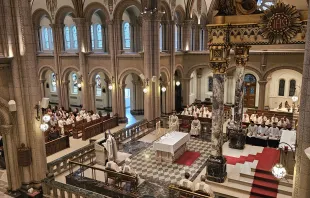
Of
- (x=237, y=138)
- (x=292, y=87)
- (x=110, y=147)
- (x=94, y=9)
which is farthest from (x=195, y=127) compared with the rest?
(x=292, y=87)

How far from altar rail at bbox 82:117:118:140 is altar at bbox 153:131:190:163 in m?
5.94

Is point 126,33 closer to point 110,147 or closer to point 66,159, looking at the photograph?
point 110,147

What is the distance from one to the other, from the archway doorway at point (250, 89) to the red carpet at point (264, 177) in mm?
14574

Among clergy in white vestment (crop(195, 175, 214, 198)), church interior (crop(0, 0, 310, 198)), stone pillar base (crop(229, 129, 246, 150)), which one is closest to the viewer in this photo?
clergy in white vestment (crop(195, 175, 214, 198))

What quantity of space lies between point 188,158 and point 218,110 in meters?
4.40

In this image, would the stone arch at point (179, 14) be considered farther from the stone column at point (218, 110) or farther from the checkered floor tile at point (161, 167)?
the stone column at point (218, 110)

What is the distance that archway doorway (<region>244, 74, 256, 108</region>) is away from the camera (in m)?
26.3

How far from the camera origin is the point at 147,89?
18.4 m

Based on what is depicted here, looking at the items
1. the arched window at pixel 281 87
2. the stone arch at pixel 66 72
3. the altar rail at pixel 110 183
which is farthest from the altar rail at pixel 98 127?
the arched window at pixel 281 87

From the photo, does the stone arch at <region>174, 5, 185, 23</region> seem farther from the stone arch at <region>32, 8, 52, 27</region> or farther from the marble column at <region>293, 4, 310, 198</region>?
the marble column at <region>293, 4, 310, 198</region>

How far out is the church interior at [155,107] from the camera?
9188 mm

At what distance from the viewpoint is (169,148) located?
1296cm

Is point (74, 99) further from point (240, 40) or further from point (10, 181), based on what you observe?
point (240, 40)

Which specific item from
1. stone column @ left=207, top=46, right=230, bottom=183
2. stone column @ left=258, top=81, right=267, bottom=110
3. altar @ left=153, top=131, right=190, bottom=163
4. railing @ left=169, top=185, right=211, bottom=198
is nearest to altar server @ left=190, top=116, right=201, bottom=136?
altar @ left=153, top=131, right=190, bottom=163
